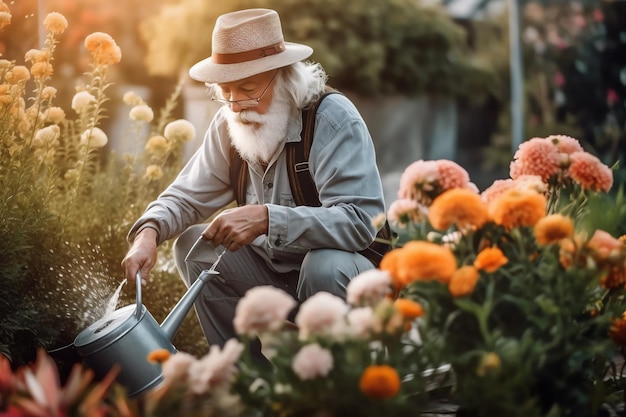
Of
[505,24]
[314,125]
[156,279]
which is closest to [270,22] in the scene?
[314,125]

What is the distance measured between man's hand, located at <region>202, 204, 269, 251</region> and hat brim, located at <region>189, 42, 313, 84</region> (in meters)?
0.42

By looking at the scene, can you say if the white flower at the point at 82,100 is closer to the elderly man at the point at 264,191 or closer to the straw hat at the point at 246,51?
the elderly man at the point at 264,191

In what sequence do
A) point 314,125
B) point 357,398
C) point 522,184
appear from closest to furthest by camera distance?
point 357,398
point 522,184
point 314,125

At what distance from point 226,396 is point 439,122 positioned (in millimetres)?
9514

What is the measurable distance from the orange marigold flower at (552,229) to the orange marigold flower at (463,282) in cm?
18

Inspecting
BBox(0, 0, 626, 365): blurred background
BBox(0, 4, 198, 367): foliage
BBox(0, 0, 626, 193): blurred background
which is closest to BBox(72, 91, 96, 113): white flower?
BBox(0, 4, 198, 367): foliage

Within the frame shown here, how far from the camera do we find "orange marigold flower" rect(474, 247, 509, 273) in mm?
2014

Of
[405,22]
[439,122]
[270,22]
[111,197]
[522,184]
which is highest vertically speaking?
[270,22]

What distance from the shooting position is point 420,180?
2240mm

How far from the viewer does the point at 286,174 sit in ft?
10.1

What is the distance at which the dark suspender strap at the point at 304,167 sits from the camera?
3.01 metres

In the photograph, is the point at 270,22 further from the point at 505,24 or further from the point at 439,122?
the point at 505,24

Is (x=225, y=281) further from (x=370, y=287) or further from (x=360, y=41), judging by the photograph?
(x=360, y=41)

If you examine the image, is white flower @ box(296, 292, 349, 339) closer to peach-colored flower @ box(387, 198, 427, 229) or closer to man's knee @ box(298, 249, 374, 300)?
peach-colored flower @ box(387, 198, 427, 229)
